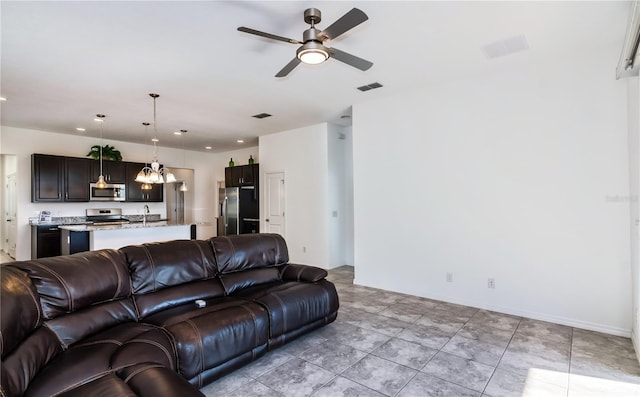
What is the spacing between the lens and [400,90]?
4441 mm

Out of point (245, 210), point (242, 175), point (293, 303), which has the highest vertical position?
point (242, 175)

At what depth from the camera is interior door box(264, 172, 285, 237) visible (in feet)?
22.7

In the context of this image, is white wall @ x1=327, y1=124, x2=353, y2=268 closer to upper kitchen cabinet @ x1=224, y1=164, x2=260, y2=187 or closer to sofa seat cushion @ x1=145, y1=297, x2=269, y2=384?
upper kitchen cabinet @ x1=224, y1=164, x2=260, y2=187

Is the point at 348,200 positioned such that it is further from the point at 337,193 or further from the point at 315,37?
the point at 315,37

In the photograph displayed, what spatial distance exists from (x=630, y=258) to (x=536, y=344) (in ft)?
4.24

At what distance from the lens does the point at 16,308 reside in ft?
5.39

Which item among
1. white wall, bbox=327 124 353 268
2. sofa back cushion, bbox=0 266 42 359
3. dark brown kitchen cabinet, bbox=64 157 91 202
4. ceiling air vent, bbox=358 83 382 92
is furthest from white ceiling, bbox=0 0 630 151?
sofa back cushion, bbox=0 266 42 359

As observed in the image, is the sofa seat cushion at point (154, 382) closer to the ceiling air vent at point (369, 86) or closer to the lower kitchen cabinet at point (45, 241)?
the ceiling air vent at point (369, 86)

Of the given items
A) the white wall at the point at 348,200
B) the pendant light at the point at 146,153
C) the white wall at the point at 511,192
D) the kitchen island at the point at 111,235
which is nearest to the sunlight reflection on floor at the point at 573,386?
the white wall at the point at 511,192

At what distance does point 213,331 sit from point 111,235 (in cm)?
336

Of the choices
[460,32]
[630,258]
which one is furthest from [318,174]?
[630,258]

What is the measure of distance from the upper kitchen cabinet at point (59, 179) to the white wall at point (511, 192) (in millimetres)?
6084

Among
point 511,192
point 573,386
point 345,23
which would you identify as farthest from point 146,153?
point 573,386

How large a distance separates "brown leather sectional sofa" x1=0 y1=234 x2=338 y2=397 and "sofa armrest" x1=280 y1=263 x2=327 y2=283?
13mm
